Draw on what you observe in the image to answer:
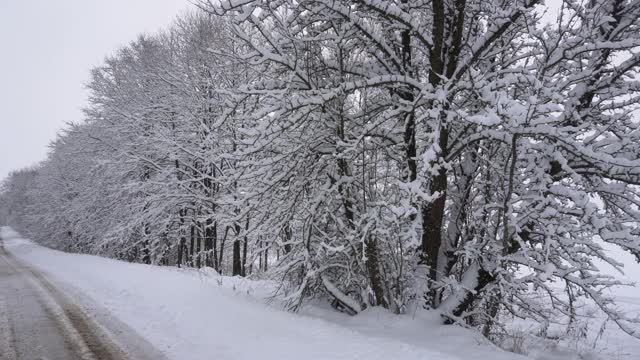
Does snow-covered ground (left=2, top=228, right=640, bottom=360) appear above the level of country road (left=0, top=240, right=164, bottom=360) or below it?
above

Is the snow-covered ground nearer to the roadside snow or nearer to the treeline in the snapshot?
the roadside snow

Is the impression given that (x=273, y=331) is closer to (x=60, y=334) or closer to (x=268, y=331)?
(x=268, y=331)

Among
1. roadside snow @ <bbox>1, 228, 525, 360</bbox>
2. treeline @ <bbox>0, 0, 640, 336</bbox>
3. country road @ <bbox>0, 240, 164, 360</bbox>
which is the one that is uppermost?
treeline @ <bbox>0, 0, 640, 336</bbox>

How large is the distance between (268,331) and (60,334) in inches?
119

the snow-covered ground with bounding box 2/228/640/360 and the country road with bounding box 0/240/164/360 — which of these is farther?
the country road with bounding box 0/240/164/360

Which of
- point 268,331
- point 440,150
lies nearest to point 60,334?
point 268,331

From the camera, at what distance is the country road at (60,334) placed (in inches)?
221

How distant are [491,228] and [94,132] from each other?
81.0 feet

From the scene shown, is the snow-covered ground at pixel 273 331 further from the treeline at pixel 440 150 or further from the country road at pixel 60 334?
the treeline at pixel 440 150

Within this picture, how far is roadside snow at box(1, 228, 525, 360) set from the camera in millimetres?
5445

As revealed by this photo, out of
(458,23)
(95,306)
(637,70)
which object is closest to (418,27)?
(458,23)

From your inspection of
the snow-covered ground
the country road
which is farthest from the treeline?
the country road

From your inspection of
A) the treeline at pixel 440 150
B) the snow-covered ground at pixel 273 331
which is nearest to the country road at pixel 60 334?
the snow-covered ground at pixel 273 331

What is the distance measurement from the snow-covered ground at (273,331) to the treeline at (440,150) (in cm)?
57
